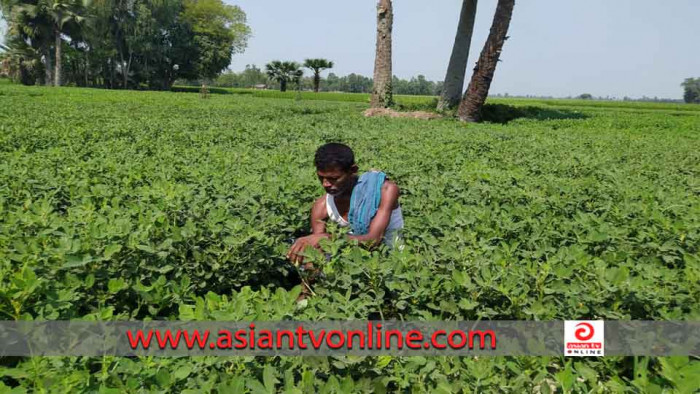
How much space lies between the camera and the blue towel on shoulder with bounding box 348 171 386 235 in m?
3.57

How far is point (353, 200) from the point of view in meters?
3.64

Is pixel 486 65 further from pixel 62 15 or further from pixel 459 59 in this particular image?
pixel 62 15

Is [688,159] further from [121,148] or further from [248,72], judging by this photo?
[248,72]

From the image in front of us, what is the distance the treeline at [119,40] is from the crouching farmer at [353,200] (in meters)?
53.3

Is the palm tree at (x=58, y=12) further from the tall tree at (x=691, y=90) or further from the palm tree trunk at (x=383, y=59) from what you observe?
the tall tree at (x=691, y=90)

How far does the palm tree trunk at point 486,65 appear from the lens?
17297mm

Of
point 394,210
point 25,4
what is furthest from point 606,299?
point 25,4

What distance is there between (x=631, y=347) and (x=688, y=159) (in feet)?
24.5

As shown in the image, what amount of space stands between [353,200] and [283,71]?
7376 centimetres

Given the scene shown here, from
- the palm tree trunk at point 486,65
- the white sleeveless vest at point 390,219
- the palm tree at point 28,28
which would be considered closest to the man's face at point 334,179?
the white sleeveless vest at point 390,219

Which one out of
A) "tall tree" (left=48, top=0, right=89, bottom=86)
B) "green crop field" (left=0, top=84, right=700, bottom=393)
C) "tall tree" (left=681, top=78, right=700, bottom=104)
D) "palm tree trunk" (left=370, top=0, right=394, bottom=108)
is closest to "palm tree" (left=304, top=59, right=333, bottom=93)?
"tall tree" (left=48, top=0, right=89, bottom=86)

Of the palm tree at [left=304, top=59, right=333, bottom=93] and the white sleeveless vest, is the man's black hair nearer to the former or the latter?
the white sleeveless vest

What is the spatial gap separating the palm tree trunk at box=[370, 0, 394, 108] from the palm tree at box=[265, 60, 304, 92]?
177ft

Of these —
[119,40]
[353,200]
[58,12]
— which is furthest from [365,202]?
[119,40]
